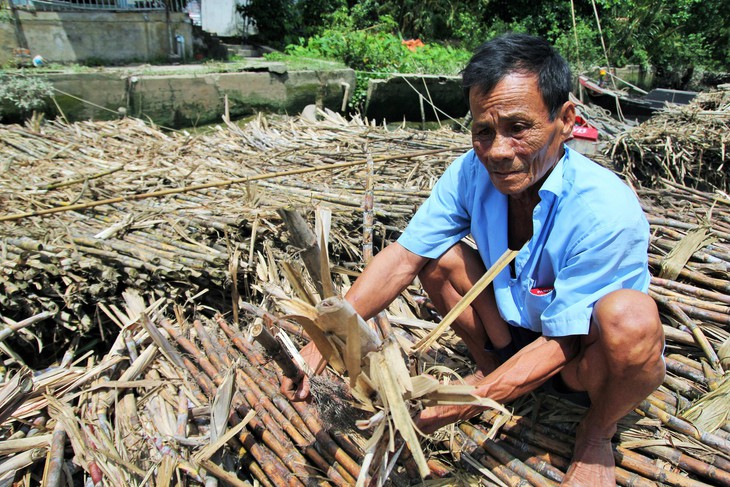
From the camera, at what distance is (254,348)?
7.64 feet

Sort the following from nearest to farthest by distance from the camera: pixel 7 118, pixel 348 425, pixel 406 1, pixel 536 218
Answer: pixel 536 218 → pixel 348 425 → pixel 7 118 → pixel 406 1

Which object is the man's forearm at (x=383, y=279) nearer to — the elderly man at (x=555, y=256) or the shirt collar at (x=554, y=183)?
the elderly man at (x=555, y=256)

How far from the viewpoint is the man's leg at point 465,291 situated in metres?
1.92

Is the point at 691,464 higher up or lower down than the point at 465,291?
lower down

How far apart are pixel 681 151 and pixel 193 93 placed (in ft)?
16.3

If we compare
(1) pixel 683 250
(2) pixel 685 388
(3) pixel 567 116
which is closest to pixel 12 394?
(3) pixel 567 116

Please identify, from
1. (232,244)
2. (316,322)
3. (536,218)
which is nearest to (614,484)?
(536,218)

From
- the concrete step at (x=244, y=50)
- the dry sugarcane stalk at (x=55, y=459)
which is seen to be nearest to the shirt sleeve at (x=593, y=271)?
the dry sugarcane stalk at (x=55, y=459)

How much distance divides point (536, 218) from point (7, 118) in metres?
5.34

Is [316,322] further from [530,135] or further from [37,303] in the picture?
[37,303]

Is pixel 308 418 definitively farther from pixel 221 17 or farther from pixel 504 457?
pixel 221 17

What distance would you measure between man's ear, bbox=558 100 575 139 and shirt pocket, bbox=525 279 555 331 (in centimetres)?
50

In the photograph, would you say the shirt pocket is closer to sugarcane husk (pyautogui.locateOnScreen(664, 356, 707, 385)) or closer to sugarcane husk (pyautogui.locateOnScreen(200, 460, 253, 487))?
sugarcane husk (pyautogui.locateOnScreen(664, 356, 707, 385))

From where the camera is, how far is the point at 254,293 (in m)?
2.75
